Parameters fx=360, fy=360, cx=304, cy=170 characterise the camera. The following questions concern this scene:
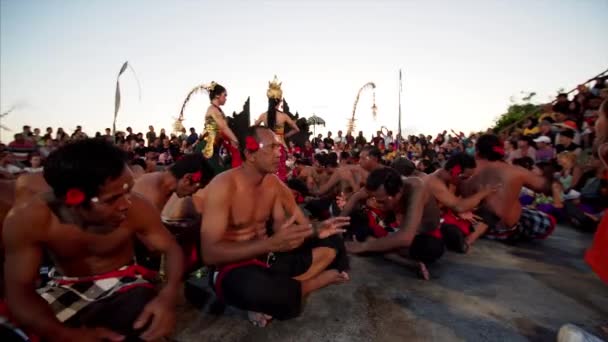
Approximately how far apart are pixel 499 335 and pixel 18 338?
8.95 feet

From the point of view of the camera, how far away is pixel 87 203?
5.59 feet

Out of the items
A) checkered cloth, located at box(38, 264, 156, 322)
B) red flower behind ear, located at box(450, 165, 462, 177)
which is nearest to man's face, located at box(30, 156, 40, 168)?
checkered cloth, located at box(38, 264, 156, 322)

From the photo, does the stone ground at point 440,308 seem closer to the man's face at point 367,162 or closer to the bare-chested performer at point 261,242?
the bare-chested performer at point 261,242

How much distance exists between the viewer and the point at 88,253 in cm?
191

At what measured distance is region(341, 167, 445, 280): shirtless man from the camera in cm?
341

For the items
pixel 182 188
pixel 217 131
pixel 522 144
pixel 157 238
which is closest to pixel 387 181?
pixel 182 188

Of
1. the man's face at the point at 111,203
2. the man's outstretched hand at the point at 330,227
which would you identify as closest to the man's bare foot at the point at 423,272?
the man's outstretched hand at the point at 330,227

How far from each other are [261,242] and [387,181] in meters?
1.52

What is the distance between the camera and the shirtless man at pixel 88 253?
1.61 metres

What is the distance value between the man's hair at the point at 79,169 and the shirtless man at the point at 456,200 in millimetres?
3258

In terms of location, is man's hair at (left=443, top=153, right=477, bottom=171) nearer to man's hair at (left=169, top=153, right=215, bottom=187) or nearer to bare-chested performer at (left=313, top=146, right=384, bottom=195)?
bare-chested performer at (left=313, top=146, right=384, bottom=195)

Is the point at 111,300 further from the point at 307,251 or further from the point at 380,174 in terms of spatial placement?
the point at 380,174

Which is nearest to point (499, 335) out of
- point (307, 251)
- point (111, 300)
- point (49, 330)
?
point (307, 251)

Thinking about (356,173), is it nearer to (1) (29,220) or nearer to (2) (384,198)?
(2) (384,198)
